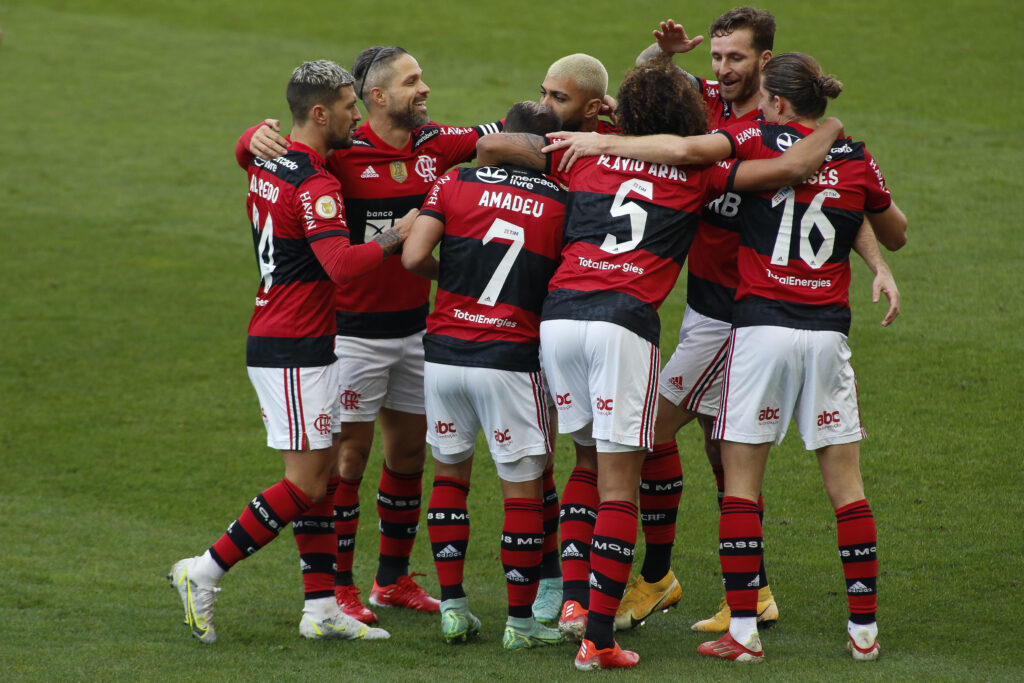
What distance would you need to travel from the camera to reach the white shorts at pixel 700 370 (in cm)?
525

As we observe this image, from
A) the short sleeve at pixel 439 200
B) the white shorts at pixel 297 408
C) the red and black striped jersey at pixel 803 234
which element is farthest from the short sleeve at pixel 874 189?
the white shorts at pixel 297 408

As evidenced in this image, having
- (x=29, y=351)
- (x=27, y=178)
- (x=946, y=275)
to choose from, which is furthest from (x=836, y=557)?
(x=27, y=178)

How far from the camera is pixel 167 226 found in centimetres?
1328

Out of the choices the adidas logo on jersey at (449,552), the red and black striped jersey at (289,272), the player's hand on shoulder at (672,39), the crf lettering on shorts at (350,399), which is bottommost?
the adidas logo on jersey at (449,552)

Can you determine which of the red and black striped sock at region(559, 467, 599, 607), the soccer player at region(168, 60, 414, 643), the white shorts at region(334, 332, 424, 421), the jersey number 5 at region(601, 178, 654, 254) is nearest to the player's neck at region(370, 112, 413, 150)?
the soccer player at region(168, 60, 414, 643)

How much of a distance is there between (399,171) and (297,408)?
51.2 inches

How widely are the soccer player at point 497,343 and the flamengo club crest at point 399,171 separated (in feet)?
1.98

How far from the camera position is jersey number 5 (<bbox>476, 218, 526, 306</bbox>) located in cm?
476

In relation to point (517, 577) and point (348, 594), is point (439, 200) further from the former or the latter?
point (348, 594)

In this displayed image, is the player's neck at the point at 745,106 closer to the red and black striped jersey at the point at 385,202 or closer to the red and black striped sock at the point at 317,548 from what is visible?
the red and black striped jersey at the point at 385,202

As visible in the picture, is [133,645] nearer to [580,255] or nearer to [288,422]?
[288,422]

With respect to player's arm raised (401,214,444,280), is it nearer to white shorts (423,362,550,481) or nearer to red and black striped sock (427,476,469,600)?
white shorts (423,362,550,481)

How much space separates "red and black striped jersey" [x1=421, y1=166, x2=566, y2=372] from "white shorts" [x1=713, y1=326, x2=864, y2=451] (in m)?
0.87

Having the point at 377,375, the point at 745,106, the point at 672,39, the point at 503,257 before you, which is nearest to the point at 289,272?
the point at 377,375
